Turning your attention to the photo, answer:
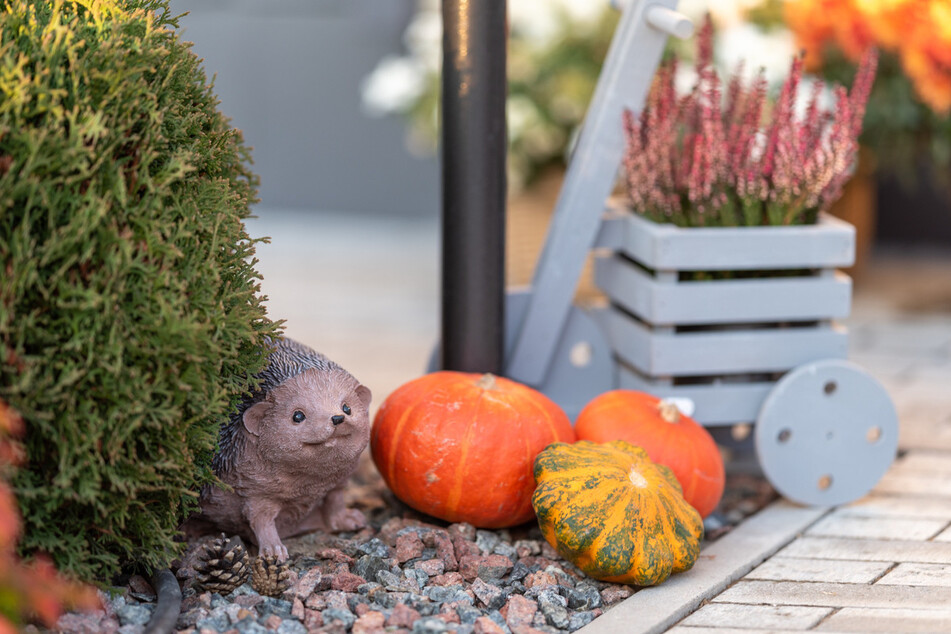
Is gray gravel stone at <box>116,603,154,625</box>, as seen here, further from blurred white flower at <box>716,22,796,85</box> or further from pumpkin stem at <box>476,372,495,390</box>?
blurred white flower at <box>716,22,796,85</box>

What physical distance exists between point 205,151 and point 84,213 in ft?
1.29

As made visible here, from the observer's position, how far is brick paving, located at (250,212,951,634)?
2.07 meters

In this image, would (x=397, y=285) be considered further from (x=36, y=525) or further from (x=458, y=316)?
(x=36, y=525)

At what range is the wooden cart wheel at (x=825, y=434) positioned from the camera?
8.80 ft

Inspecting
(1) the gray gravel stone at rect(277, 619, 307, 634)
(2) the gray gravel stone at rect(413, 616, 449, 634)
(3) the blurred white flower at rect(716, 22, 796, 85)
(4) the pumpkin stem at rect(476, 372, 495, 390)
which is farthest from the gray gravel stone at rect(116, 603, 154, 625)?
(3) the blurred white flower at rect(716, 22, 796, 85)

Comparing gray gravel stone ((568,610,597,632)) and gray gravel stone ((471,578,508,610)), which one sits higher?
gray gravel stone ((471,578,508,610))

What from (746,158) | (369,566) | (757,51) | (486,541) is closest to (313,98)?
(757,51)

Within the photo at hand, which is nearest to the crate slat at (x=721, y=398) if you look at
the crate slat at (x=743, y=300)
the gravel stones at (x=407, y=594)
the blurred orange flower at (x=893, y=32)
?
the crate slat at (x=743, y=300)

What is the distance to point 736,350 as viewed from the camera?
274 cm

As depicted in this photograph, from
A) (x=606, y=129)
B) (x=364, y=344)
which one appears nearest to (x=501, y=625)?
A: (x=606, y=129)

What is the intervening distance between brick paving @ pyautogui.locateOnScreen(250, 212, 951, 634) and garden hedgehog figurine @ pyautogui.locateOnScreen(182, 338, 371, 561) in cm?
62

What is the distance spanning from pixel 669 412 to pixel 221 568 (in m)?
1.07

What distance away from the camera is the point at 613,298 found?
9.88 ft

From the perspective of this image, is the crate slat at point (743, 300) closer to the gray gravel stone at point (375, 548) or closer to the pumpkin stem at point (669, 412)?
the pumpkin stem at point (669, 412)
